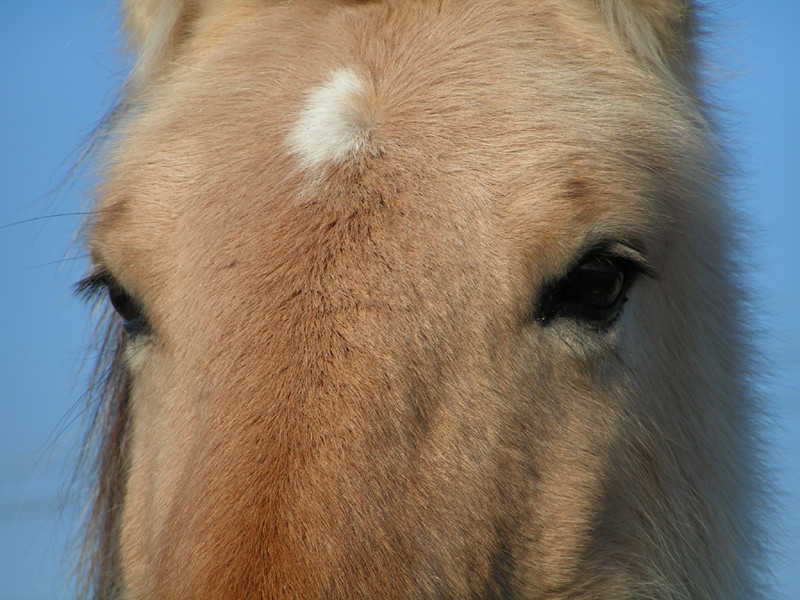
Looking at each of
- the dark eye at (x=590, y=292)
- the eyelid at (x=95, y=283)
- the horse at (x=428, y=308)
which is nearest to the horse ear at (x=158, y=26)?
the horse at (x=428, y=308)

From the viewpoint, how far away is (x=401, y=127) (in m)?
1.86

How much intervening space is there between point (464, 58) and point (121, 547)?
1.58 meters

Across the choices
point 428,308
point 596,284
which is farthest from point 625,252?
point 428,308

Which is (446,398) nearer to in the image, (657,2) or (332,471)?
(332,471)

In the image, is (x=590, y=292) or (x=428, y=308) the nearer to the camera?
(x=428, y=308)

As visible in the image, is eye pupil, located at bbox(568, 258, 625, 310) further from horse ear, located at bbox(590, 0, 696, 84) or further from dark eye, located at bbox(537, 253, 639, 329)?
horse ear, located at bbox(590, 0, 696, 84)

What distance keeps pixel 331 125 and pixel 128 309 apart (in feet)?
2.48

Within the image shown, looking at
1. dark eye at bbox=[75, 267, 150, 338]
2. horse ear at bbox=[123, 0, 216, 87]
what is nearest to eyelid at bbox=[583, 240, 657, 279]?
dark eye at bbox=[75, 267, 150, 338]

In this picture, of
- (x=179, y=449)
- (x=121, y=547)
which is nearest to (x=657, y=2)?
(x=179, y=449)

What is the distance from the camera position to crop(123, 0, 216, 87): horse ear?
2531 millimetres

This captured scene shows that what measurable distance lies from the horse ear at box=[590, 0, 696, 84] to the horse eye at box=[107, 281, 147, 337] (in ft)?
4.78

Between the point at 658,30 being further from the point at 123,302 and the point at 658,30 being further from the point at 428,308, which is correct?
the point at 123,302

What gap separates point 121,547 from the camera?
7.21 feet

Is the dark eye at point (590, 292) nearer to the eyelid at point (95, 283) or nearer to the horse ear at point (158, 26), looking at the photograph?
the eyelid at point (95, 283)
